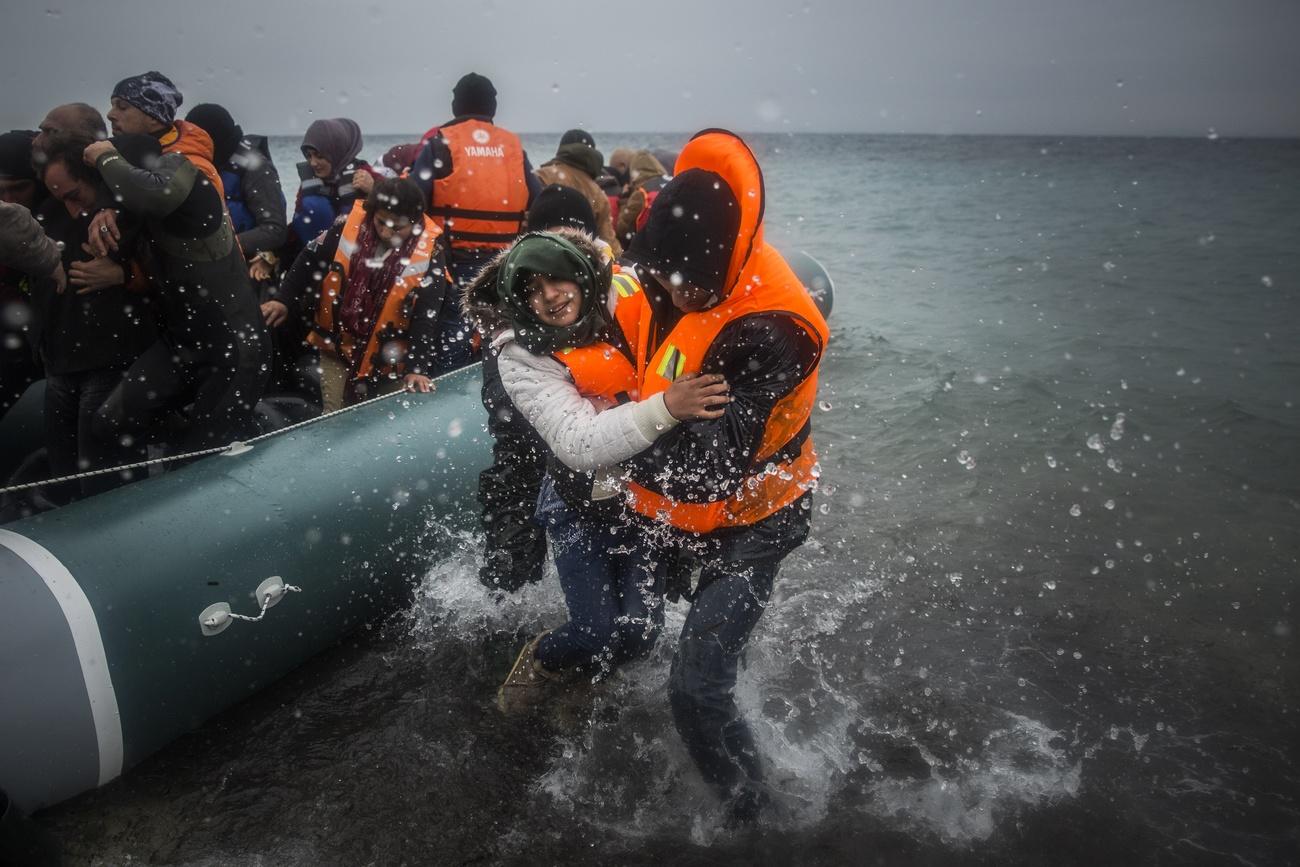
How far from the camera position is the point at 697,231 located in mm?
1959

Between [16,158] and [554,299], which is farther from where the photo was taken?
[16,158]

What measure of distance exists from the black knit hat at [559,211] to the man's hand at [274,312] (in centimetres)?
176

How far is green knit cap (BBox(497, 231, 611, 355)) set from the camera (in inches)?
87.5

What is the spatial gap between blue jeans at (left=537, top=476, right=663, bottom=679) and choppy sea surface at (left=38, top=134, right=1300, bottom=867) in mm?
539

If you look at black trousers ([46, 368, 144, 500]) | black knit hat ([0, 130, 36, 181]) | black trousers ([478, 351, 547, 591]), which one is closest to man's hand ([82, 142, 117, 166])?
black knit hat ([0, 130, 36, 181])

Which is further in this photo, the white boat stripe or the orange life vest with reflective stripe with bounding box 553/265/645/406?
the white boat stripe

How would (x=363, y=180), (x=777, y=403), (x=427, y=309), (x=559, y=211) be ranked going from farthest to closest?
(x=363, y=180) < (x=427, y=309) < (x=559, y=211) < (x=777, y=403)

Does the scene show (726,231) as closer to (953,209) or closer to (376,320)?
(376,320)

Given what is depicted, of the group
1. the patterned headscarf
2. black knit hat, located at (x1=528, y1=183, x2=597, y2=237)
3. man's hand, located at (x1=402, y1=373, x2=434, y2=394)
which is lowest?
man's hand, located at (x1=402, y1=373, x2=434, y2=394)

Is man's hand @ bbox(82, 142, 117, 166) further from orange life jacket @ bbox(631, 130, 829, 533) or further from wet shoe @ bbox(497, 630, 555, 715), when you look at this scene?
wet shoe @ bbox(497, 630, 555, 715)

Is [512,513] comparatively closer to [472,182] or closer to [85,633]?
[85,633]

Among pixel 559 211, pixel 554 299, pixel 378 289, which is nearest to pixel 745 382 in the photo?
pixel 554 299

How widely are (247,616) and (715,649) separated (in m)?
1.72

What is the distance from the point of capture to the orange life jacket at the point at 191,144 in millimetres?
3514
